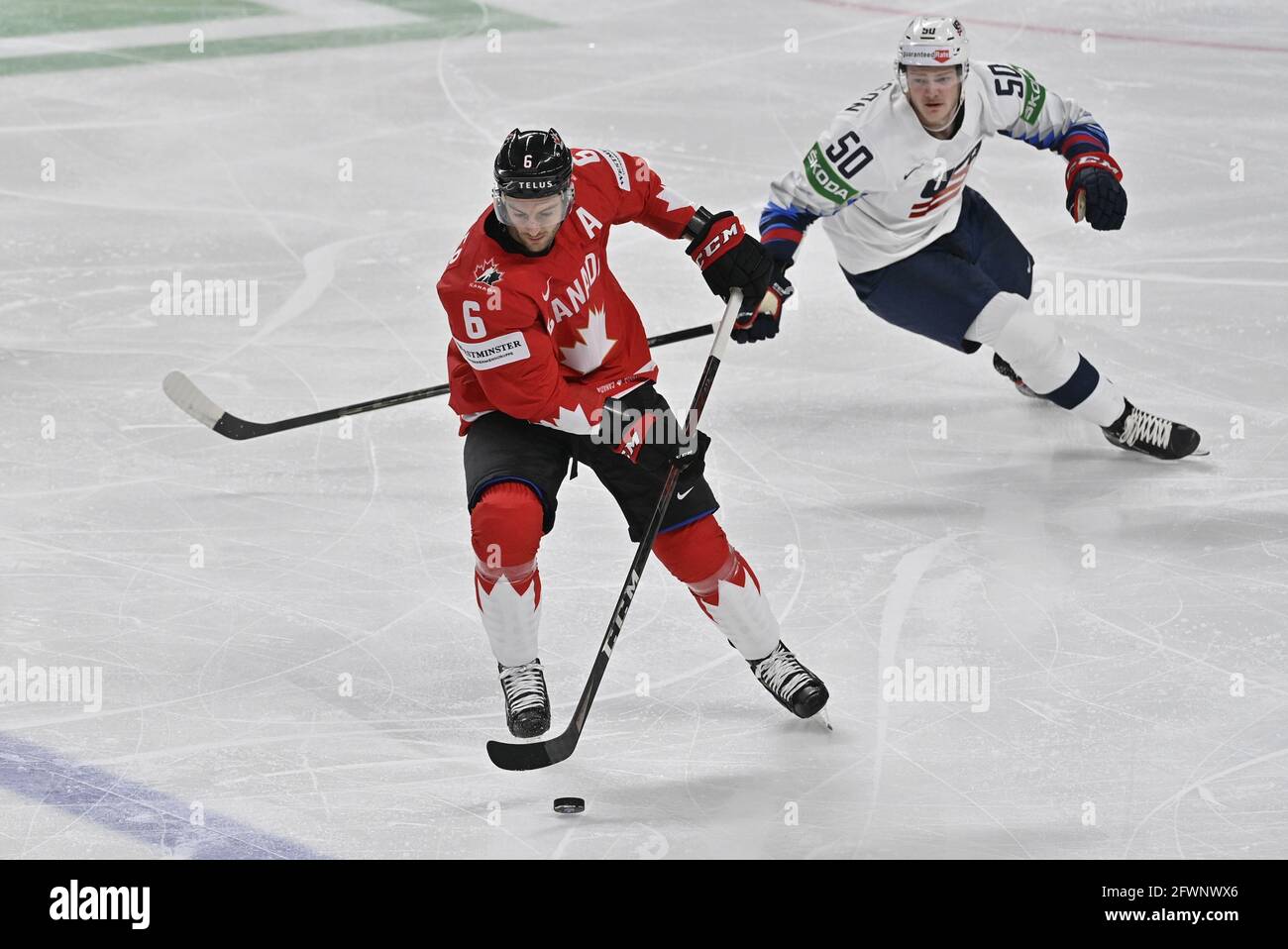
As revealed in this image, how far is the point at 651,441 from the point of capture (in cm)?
317

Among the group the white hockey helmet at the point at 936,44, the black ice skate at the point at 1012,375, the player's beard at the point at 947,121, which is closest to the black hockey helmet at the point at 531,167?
the white hockey helmet at the point at 936,44

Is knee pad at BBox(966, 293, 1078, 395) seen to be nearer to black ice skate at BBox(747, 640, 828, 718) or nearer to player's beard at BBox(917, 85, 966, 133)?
player's beard at BBox(917, 85, 966, 133)

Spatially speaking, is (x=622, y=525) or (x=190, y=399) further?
(x=190, y=399)

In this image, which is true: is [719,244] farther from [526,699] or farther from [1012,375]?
[1012,375]

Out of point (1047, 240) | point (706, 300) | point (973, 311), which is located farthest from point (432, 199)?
point (973, 311)

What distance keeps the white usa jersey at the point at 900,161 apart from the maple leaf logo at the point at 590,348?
0.97 m

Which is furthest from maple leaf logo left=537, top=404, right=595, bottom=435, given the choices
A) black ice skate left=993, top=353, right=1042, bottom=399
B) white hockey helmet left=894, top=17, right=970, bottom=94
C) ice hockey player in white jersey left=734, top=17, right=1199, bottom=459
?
black ice skate left=993, top=353, right=1042, bottom=399

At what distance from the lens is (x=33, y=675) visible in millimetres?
3467

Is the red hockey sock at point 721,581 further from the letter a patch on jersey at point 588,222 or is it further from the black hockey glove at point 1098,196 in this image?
the black hockey glove at point 1098,196

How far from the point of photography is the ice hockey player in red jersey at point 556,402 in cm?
304

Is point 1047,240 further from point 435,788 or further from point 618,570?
point 435,788

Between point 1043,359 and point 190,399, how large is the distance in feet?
6.61

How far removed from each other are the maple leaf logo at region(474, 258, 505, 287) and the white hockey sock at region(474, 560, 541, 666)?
1.55 ft

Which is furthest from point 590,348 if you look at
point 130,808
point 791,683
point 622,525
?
point 130,808
